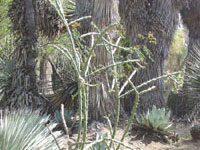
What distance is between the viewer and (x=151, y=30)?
376 inches

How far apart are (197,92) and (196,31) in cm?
644

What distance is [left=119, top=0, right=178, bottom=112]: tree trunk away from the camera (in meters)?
9.53

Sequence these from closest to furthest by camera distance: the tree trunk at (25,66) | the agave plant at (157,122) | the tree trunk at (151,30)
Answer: the agave plant at (157,122)
the tree trunk at (25,66)
the tree trunk at (151,30)

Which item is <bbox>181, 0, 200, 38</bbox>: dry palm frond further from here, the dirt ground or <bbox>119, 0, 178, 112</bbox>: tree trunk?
the dirt ground

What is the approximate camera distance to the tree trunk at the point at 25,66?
29.2 feet

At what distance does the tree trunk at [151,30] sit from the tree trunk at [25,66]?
2916 mm

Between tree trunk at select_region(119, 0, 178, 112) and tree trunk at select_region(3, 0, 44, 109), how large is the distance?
115 inches

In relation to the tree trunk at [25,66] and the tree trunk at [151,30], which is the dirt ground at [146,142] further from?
the tree trunk at [25,66]

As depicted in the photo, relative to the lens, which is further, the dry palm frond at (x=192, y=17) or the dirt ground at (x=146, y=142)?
the dry palm frond at (x=192, y=17)

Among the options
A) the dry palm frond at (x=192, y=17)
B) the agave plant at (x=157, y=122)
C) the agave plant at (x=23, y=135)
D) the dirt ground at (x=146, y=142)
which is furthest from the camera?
the dry palm frond at (x=192, y=17)

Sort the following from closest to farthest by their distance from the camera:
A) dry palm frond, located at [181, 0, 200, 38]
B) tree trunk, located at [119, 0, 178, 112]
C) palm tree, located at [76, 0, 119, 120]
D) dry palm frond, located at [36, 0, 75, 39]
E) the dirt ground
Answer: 1. the dirt ground
2. palm tree, located at [76, 0, 119, 120]
3. tree trunk, located at [119, 0, 178, 112]
4. dry palm frond, located at [36, 0, 75, 39]
5. dry palm frond, located at [181, 0, 200, 38]

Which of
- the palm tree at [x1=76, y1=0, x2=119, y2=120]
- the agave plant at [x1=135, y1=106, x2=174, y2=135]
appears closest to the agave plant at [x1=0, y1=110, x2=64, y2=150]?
the palm tree at [x1=76, y1=0, x2=119, y2=120]

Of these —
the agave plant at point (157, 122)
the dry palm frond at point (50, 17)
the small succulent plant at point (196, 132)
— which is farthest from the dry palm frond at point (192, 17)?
the agave plant at point (157, 122)

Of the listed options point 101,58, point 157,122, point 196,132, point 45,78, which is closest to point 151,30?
point 101,58
